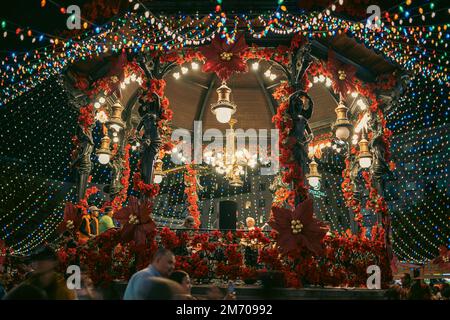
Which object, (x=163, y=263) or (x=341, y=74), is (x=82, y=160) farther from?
(x=341, y=74)

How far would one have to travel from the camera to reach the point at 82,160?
36.4 ft

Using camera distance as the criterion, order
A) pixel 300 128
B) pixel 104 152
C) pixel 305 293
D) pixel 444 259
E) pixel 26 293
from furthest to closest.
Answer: pixel 444 259 → pixel 104 152 → pixel 300 128 → pixel 305 293 → pixel 26 293

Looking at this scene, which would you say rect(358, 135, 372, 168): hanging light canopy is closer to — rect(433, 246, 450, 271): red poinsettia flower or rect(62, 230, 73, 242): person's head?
rect(62, 230, 73, 242): person's head

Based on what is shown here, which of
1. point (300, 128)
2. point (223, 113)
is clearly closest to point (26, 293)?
point (300, 128)

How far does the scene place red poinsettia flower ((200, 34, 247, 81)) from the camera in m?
9.75

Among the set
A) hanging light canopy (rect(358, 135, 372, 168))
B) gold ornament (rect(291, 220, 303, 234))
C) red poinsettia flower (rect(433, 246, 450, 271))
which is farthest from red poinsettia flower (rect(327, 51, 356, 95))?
red poinsettia flower (rect(433, 246, 450, 271))

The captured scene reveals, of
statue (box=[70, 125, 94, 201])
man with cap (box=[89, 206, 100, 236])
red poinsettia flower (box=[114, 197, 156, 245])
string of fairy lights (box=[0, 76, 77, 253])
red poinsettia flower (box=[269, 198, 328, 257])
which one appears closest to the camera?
red poinsettia flower (box=[269, 198, 328, 257])

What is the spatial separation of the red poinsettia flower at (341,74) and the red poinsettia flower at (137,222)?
649cm

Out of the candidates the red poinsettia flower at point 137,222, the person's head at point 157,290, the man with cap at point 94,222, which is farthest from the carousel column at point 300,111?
the man with cap at point 94,222

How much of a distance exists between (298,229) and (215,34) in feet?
18.9

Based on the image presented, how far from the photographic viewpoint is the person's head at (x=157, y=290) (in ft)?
12.8

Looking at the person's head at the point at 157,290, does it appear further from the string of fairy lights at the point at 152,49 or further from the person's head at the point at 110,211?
the person's head at the point at 110,211

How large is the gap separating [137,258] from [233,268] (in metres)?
2.27

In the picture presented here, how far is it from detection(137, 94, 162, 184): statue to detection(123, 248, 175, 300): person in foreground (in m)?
4.88
